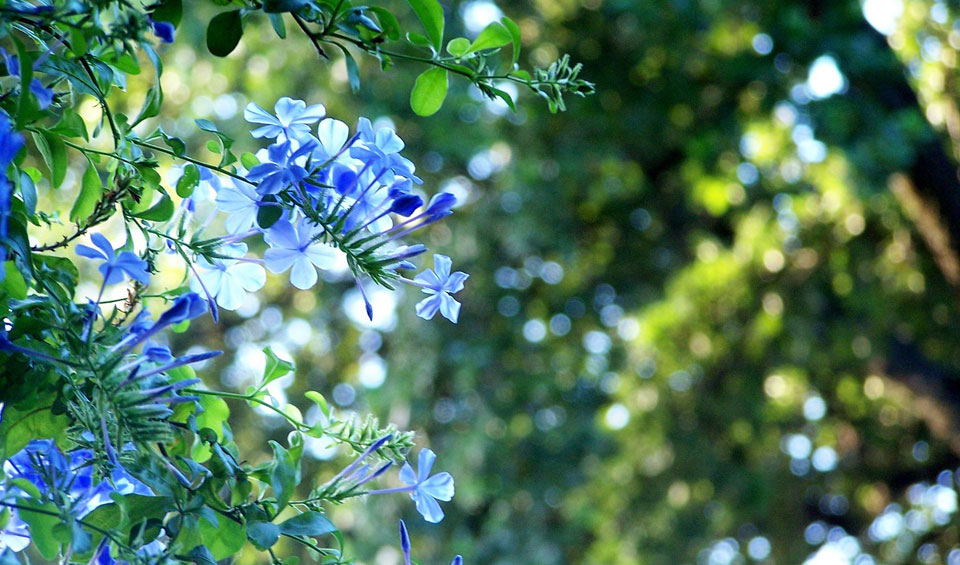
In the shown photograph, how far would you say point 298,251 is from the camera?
2.37 ft

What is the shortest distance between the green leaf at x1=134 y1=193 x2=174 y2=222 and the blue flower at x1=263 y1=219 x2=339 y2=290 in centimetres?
10

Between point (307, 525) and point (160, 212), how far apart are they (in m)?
0.26

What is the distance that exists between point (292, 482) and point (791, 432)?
5967 mm

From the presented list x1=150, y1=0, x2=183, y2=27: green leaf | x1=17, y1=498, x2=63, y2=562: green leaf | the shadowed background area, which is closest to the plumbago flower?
x1=150, y1=0, x2=183, y2=27: green leaf

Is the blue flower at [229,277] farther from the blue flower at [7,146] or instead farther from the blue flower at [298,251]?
the blue flower at [7,146]

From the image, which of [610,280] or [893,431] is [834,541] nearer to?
[893,431]

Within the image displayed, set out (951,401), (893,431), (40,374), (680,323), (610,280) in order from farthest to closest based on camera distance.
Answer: (893,431) → (680,323) → (610,280) → (951,401) → (40,374)

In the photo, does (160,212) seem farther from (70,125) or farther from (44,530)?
(44,530)

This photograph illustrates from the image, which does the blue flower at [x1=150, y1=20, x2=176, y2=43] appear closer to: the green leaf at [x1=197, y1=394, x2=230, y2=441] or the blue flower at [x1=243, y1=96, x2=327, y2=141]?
the blue flower at [x1=243, y1=96, x2=327, y2=141]

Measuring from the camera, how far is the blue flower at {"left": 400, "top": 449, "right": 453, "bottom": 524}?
2.51 ft

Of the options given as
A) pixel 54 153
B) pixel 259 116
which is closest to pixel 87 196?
pixel 54 153

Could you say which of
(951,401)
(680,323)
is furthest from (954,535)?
(680,323)

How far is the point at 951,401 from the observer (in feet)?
16.0

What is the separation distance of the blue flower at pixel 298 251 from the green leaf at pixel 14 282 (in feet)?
0.52
